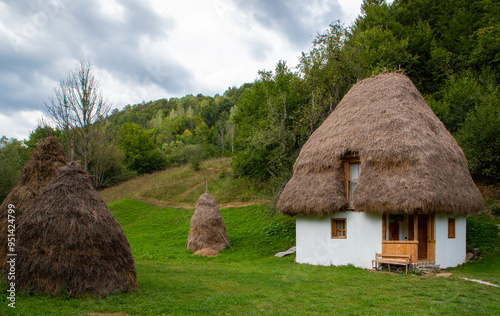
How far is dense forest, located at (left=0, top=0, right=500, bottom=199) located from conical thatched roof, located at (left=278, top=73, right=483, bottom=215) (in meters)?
4.06

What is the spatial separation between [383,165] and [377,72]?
11.9m

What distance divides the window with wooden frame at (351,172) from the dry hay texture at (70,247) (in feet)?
31.6

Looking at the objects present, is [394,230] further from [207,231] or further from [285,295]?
[285,295]

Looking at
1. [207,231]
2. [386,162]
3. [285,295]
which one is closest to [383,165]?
[386,162]

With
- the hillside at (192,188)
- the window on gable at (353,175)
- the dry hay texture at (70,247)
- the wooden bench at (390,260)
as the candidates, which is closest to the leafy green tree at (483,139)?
the window on gable at (353,175)

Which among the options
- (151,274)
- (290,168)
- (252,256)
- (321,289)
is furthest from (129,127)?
(321,289)

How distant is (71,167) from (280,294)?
6.25 metres

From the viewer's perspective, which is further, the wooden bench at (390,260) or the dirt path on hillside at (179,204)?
the dirt path on hillside at (179,204)

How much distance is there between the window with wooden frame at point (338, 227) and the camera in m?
15.7

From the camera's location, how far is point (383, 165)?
14.4 metres

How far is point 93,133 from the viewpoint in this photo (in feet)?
49.2

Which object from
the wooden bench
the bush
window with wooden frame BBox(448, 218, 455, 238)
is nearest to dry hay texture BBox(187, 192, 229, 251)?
the wooden bench

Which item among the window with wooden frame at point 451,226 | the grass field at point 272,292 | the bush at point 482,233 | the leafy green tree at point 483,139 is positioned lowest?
the grass field at point 272,292

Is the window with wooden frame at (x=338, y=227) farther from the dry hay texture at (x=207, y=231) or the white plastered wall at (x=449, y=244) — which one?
the dry hay texture at (x=207, y=231)
